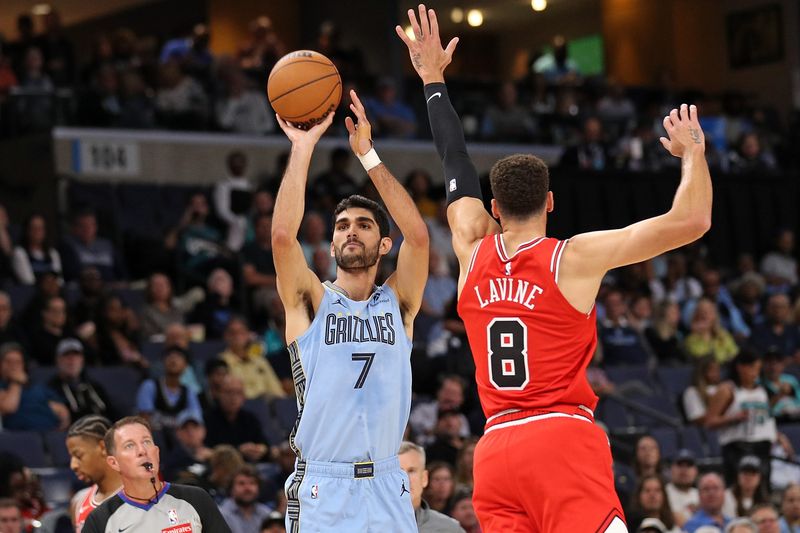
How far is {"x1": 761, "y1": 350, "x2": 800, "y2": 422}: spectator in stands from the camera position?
14164mm

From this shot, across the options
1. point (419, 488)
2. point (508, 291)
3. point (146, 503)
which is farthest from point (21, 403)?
point (508, 291)

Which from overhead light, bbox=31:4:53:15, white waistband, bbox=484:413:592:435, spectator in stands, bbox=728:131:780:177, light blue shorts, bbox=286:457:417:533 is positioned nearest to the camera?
white waistband, bbox=484:413:592:435

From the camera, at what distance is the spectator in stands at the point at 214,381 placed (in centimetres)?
1107

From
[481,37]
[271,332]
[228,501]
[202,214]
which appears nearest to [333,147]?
[202,214]

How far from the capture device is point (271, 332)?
13.0 meters

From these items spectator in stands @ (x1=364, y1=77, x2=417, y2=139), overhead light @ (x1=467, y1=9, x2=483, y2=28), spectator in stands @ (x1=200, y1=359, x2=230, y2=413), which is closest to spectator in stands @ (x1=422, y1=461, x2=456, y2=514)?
spectator in stands @ (x1=200, y1=359, x2=230, y2=413)

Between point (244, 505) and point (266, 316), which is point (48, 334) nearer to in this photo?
point (266, 316)

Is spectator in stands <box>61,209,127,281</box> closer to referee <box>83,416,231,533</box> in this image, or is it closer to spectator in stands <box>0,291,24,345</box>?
spectator in stands <box>0,291,24,345</box>

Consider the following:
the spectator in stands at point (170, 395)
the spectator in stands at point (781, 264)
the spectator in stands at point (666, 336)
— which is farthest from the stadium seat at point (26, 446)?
the spectator in stands at point (781, 264)

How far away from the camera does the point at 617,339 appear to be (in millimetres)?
14414

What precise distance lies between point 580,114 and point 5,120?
811 centimetres

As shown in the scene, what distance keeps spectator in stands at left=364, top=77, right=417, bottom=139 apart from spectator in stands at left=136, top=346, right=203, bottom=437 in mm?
6587

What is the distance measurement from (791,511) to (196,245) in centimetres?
634

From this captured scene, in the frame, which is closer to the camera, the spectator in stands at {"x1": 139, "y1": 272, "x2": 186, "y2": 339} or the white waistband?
the white waistband
